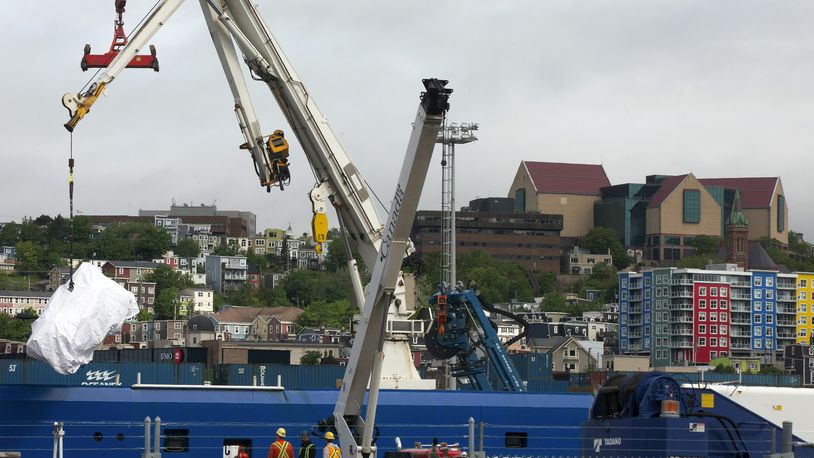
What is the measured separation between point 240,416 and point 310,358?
94742mm

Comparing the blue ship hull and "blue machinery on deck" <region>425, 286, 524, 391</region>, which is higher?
"blue machinery on deck" <region>425, 286, 524, 391</region>

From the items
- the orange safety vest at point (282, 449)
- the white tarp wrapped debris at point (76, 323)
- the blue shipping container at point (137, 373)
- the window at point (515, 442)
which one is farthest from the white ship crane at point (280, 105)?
the blue shipping container at point (137, 373)

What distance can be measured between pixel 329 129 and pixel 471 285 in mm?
12637

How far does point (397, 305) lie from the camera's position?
44.2m

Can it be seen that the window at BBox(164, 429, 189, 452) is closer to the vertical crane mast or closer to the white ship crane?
the white ship crane

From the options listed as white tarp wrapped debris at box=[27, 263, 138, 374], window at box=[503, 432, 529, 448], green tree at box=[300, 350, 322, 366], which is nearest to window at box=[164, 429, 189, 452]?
white tarp wrapped debris at box=[27, 263, 138, 374]

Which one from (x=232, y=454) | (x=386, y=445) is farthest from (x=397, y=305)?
(x=232, y=454)

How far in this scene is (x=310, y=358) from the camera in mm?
134125

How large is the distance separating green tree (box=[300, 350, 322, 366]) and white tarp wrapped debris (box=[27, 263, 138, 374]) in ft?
301

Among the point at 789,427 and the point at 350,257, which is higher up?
the point at 350,257

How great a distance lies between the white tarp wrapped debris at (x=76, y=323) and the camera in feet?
120

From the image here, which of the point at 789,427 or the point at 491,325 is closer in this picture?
the point at 789,427

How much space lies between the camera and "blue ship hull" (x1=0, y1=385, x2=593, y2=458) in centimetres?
3712

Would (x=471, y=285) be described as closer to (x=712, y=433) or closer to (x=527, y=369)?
(x=712, y=433)
